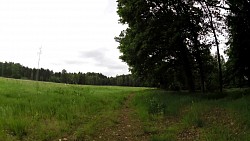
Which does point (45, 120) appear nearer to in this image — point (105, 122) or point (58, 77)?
point (105, 122)

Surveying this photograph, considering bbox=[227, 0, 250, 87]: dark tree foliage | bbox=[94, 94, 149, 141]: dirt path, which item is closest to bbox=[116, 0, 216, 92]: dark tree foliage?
bbox=[227, 0, 250, 87]: dark tree foliage

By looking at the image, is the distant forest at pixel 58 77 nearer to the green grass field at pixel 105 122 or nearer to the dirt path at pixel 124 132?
the green grass field at pixel 105 122

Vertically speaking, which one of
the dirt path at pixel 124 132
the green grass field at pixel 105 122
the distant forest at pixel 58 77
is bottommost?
the dirt path at pixel 124 132

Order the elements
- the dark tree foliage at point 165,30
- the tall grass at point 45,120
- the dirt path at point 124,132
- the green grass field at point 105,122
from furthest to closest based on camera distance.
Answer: the dark tree foliage at point 165,30 < the dirt path at point 124,132 < the tall grass at point 45,120 < the green grass field at point 105,122

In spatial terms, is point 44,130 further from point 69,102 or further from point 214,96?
point 214,96

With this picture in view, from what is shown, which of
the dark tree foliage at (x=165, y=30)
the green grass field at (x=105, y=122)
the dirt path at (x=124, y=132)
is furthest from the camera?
the dark tree foliage at (x=165, y=30)

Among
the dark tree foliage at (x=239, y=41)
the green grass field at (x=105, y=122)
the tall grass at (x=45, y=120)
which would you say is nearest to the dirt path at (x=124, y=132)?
the green grass field at (x=105, y=122)

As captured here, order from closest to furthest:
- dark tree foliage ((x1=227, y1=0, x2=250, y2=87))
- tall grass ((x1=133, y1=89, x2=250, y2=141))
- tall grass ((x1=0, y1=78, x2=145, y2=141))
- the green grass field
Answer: tall grass ((x1=133, y1=89, x2=250, y2=141)) → the green grass field → tall grass ((x1=0, y1=78, x2=145, y2=141)) → dark tree foliage ((x1=227, y1=0, x2=250, y2=87))

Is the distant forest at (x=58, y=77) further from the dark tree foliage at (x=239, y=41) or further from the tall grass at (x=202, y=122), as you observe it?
the tall grass at (x=202, y=122)

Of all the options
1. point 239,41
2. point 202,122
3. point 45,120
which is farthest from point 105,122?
point 239,41

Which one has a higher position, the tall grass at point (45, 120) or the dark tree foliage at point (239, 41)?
the dark tree foliage at point (239, 41)

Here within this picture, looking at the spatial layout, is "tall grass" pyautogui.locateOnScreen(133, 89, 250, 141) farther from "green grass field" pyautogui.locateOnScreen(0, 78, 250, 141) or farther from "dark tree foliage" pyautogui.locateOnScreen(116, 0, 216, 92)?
"dark tree foliage" pyautogui.locateOnScreen(116, 0, 216, 92)

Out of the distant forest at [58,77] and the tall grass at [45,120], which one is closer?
the tall grass at [45,120]

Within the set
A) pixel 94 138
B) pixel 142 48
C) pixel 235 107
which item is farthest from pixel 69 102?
pixel 142 48
